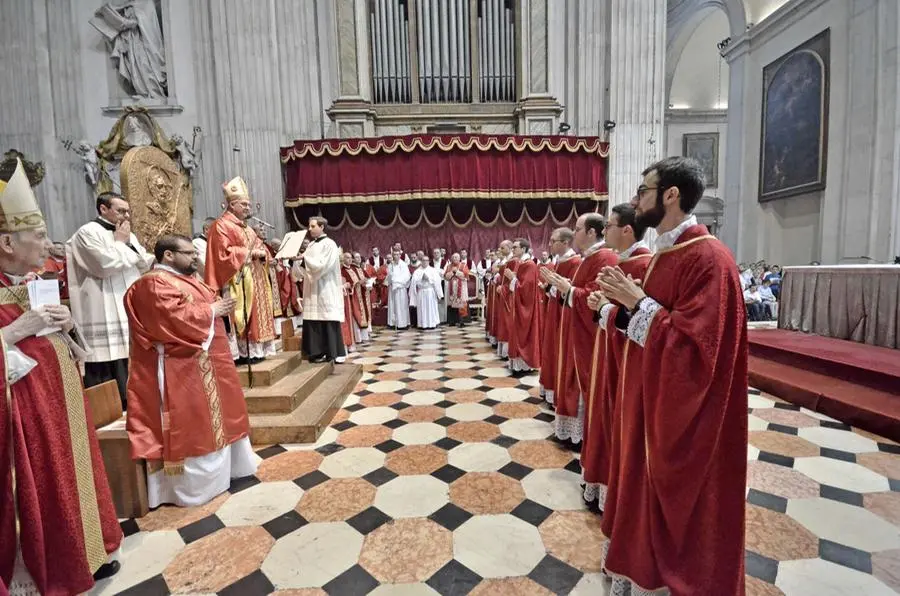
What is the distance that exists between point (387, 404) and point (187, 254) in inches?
92.1

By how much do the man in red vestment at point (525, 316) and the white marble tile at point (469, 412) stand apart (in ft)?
3.82

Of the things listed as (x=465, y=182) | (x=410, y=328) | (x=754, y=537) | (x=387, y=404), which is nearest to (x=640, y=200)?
(x=754, y=537)

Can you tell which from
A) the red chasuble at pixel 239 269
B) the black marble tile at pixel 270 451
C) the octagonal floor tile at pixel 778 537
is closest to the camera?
the octagonal floor tile at pixel 778 537

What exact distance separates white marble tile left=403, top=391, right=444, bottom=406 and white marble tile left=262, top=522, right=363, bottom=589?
1.93 meters

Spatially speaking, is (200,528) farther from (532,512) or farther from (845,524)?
(845,524)

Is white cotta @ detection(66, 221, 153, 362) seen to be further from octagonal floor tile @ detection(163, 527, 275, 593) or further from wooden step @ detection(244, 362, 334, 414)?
octagonal floor tile @ detection(163, 527, 275, 593)

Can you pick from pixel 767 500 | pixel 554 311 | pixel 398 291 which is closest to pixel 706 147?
pixel 398 291

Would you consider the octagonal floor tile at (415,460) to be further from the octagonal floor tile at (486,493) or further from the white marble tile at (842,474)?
the white marble tile at (842,474)

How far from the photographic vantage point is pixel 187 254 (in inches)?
97.0

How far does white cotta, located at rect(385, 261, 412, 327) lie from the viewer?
28.7 ft

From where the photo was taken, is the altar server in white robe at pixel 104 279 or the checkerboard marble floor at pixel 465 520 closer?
the checkerboard marble floor at pixel 465 520

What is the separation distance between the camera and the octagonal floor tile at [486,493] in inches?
92.0

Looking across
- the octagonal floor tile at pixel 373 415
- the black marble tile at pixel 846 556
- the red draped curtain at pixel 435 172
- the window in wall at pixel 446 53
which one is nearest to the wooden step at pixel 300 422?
the octagonal floor tile at pixel 373 415

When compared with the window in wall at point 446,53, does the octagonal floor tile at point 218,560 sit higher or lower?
lower
